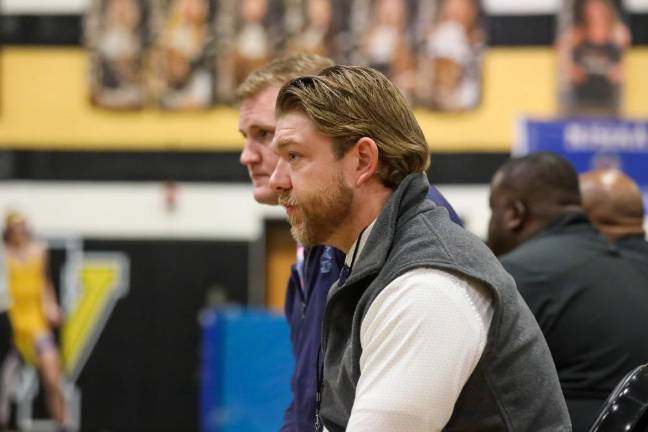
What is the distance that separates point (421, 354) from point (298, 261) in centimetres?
133

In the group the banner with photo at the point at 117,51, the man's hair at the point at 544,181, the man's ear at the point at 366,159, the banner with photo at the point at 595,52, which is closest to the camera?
the man's ear at the point at 366,159

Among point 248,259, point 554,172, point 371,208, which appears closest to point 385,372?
point 371,208

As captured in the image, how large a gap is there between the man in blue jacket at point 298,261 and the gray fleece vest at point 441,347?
729 mm

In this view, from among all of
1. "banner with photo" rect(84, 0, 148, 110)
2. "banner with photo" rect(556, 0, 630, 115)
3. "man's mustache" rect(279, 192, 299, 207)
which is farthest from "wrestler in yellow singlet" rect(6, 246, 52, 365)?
"man's mustache" rect(279, 192, 299, 207)

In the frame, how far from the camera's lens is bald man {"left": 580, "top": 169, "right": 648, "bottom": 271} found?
402 cm

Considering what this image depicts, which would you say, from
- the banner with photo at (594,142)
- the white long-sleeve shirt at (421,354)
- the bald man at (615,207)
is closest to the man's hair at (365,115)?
the white long-sleeve shirt at (421,354)

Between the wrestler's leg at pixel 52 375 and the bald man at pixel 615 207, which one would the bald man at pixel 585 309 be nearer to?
the bald man at pixel 615 207

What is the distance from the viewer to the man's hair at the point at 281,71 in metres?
2.86

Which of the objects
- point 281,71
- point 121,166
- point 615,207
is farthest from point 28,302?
point 281,71

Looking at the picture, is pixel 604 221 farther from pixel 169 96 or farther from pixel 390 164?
pixel 169 96

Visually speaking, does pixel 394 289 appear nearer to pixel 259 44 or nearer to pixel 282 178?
pixel 282 178

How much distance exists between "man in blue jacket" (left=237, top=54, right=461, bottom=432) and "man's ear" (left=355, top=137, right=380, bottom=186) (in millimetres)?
708

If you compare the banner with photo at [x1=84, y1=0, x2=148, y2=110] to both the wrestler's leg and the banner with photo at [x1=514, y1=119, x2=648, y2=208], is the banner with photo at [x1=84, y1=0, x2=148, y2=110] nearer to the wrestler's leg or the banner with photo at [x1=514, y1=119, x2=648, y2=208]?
the wrestler's leg

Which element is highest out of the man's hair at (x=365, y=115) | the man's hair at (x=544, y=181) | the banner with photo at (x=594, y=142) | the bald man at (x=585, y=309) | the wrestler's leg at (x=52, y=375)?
the man's hair at (x=365, y=115)
